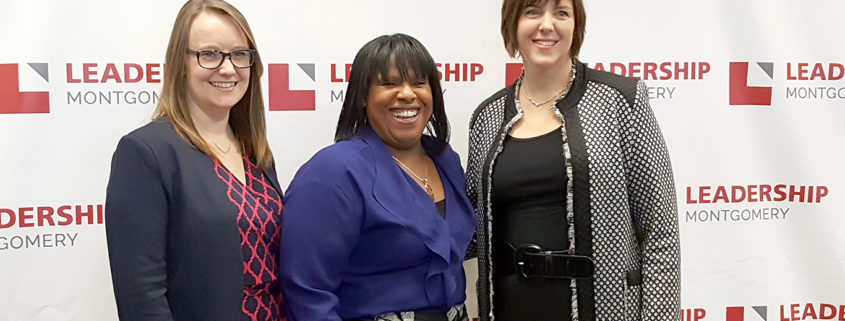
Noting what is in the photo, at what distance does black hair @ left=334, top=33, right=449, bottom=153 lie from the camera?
155 centimetres

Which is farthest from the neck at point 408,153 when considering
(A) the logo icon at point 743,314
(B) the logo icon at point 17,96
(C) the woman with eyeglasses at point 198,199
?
(A) the logo icon at point 743,314

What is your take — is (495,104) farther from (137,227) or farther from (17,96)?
(17,96)

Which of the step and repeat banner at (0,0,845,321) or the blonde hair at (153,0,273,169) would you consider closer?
the blonde hair at (153,0,273,169)

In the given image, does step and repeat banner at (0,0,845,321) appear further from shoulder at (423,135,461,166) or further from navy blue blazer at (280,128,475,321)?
navy blue blazer at (280,128,475,321)

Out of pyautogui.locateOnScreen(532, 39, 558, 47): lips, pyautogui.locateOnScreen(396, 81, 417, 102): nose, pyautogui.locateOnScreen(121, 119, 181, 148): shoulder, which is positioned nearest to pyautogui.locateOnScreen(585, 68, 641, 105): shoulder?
pyautogui.locateOnScreen(532, 39, 558, 47): lips

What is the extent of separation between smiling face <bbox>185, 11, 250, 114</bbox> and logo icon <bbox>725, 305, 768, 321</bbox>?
1732mm

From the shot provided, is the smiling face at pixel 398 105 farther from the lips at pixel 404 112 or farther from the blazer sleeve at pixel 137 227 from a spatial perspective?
the blazer sleeve at pixel 137 227

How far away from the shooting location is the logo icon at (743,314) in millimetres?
2322

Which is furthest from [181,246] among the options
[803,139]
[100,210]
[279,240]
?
[803,139]

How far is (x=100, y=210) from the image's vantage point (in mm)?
1926

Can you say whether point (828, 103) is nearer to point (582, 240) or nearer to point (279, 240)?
point (582, 240)

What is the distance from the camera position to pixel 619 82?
1596 mm

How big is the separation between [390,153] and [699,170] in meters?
1.15

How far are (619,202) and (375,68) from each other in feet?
1.99
